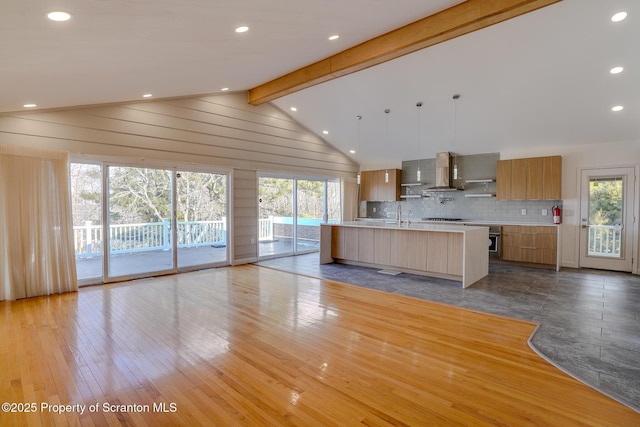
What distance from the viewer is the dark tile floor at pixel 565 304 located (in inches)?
104

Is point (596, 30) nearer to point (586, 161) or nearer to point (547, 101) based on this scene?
point (547, 101)

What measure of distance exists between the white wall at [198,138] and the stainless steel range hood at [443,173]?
3.01 meters

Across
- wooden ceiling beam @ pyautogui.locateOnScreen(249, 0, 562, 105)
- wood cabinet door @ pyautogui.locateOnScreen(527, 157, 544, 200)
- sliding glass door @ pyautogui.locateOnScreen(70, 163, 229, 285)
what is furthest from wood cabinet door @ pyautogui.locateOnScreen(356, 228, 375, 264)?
wood cabinet door @ pyautogui.locateOnScreen(527, 157, 544, 200)

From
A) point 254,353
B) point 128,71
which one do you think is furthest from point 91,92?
point 254,353

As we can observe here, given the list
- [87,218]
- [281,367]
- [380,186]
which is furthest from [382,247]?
[87,218]

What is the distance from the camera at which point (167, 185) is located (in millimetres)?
6172

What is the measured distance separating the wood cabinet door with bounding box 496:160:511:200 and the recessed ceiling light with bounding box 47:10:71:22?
7771mm

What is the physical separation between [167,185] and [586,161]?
841 cm

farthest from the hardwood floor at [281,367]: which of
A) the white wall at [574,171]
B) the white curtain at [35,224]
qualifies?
the white wall at [574,171]

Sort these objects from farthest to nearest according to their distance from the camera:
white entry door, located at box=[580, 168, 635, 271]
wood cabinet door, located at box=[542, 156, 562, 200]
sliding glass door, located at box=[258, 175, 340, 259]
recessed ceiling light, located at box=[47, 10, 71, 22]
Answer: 1. sliding glass door, located at box=[258, 175, 340, 259]
2. wood cabinet door, located at box=[542, 156, 562, 200]
3. white entry door, located at box=[580, 168, 635, 271]
4. recessed ceiling light, located at box=[47, 10, 71, 22]

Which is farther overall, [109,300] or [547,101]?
[547,101]

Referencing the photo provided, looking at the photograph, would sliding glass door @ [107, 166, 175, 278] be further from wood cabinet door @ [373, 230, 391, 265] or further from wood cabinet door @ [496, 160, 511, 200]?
wood cabinet door @ [496, 160, 511, 200]

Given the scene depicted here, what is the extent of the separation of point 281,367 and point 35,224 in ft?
14.2

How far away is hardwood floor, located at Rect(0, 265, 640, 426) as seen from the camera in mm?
2068
